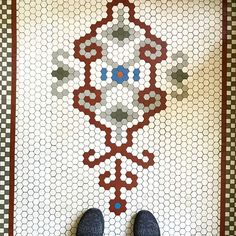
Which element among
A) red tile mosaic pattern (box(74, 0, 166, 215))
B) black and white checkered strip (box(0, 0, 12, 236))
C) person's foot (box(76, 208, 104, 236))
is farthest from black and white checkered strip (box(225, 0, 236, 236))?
black and white checkered strip (box(0, 0, 12, 236))

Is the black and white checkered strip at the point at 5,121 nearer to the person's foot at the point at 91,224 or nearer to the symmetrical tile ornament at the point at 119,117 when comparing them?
the symmetrical tile ornament at the point at 119,117

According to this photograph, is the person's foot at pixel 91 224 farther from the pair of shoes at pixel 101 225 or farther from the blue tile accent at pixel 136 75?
the blue tile accent at pixel 136 75

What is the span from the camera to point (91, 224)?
1888 millimetres

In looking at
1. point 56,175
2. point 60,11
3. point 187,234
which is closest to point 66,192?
point 56,175

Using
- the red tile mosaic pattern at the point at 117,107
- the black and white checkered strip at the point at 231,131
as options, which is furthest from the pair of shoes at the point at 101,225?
the black and white checkered strip at the point at 231,131

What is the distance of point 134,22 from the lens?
196 centimetres

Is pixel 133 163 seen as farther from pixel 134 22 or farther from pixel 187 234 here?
pixel 134 22

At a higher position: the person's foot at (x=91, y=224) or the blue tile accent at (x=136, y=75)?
the blue tile accent at (x=136, y=75)

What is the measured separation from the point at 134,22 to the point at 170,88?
1.37 ft

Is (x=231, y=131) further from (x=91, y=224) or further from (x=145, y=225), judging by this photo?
(x=91, y=224)

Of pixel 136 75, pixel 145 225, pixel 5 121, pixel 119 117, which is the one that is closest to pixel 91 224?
pixel 145 225

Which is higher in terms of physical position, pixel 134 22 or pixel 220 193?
pixel 134 22

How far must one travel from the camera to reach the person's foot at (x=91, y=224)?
1.89 m

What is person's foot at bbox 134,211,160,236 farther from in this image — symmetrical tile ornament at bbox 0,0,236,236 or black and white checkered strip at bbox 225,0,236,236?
black and white checkered strip at bbox 225,0,236,236
